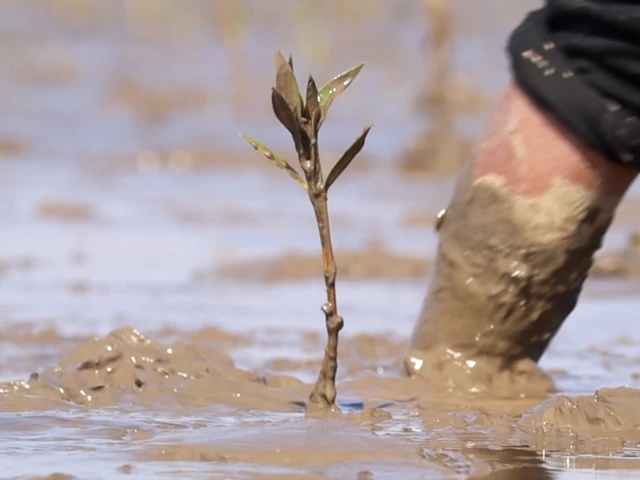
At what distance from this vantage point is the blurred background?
372 cm

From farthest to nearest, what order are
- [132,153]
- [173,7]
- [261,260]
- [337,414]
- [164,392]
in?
[173,7]
[132,153]
[261,260]
[164,392]
[337,414]

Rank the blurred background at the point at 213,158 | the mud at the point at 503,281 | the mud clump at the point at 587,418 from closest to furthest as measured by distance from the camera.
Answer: the mud clump at the point at 587,418, the mud at the point at 503,281, the blurred background at the point at 213,158

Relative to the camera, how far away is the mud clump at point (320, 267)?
13.7 feet

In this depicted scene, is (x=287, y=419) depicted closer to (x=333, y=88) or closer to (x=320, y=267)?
(x=333, y=88)

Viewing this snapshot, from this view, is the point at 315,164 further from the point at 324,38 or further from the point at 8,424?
the point at 324,38

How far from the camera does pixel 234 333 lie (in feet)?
10.0

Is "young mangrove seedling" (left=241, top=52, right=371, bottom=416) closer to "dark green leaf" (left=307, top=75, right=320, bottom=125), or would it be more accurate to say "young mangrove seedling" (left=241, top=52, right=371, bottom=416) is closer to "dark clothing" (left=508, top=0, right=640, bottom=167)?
"dark green leaf" (left=307, top=75, right=320, bottom=125)

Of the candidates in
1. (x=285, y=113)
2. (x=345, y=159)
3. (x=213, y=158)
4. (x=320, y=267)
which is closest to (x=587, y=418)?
(x=345, y=159)

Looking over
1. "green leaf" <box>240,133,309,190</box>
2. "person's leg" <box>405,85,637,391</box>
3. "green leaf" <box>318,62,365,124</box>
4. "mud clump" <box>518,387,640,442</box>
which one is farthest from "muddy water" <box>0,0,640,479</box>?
"green leaf" <box>318,62,365,124</box>

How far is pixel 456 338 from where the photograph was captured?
7.58 feet

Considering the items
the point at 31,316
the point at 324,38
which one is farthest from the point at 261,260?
the point at 324,38

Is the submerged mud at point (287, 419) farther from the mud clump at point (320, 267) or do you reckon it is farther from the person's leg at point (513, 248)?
the mud clump at point (320, 267)

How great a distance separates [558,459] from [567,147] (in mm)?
589

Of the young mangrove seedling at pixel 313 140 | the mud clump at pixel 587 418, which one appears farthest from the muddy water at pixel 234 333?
the young mangrove seedling at pixel 313 140
